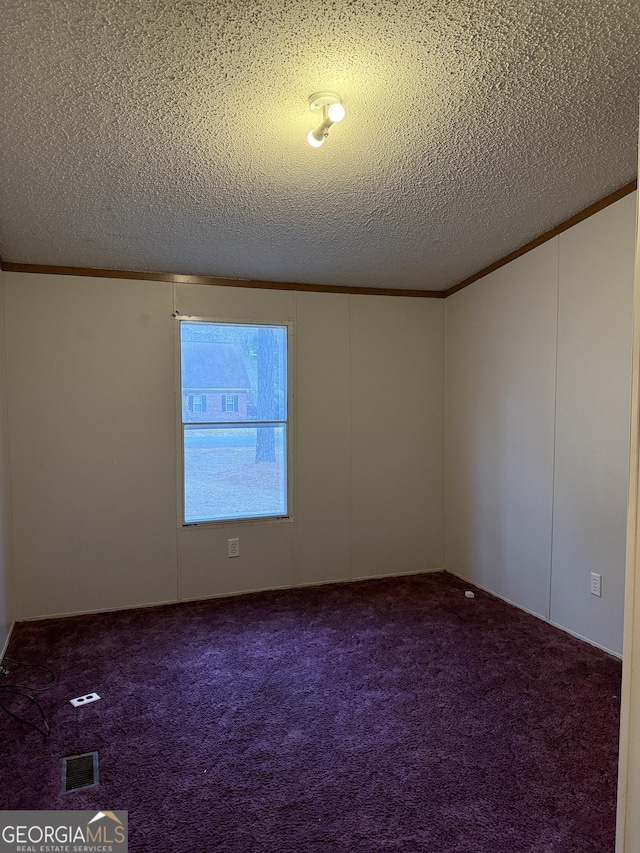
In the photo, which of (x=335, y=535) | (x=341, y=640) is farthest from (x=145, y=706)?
(x=335, y=535)

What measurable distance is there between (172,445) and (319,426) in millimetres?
1091

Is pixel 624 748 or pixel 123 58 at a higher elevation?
pixel 123 58

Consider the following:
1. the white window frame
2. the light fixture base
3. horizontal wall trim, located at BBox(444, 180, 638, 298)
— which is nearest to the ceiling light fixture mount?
the light fixture base

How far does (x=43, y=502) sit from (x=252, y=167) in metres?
2.49

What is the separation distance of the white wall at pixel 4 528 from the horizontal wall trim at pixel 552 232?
3.21 meters

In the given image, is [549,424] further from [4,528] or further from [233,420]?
[4,528]

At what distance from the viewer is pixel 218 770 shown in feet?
6.38

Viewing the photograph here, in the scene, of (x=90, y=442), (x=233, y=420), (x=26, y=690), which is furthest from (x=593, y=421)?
(x=26, y=690)

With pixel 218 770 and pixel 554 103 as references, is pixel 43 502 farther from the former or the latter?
pixel 554 103

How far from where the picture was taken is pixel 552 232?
3.12 m

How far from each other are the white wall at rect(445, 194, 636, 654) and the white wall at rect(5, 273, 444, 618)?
39 centimetres

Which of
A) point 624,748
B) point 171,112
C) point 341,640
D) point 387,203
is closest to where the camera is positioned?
point 624,748

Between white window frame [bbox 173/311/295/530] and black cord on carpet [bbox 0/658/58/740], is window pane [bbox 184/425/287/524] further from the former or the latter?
black cord on carpet [bbox 0/658/58/740]

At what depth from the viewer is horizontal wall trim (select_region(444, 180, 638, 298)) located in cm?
264
